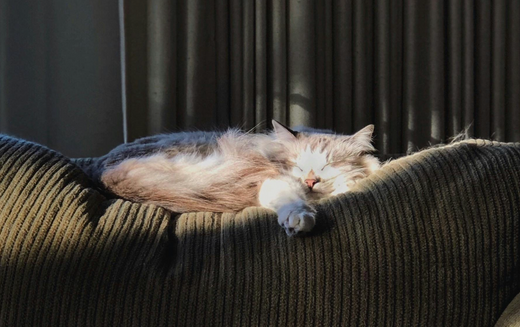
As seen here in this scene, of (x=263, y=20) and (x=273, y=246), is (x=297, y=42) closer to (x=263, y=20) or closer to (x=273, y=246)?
(x=263, y=20)

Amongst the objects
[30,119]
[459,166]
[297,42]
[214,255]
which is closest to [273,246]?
[214,255]

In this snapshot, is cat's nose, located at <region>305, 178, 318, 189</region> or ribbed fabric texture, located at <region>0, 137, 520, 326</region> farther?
cat's nose, located at <region>305, 178, 318, 189</region>

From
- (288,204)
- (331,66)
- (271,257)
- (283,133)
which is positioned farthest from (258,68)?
(271,257)

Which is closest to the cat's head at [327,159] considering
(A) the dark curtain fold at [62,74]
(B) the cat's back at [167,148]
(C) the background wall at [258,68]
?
(B) the cat's back at [167,148]

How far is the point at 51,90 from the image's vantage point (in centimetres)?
193

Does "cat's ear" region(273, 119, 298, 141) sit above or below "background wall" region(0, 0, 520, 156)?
below

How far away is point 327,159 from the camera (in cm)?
127

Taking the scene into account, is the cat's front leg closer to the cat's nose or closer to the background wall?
the cat's nose

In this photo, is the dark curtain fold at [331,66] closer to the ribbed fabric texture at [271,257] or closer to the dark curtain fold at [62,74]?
the dark curtain fold at [62,74]

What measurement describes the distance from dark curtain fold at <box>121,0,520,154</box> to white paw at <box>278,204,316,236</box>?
Result: 1019 millimetres

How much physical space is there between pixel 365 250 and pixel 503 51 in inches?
63.0

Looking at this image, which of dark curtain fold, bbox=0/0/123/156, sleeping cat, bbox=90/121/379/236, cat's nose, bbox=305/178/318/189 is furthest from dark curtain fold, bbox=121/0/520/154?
cat's nose, bbox=305/178/318/189

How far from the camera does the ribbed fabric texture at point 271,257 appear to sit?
0.84m

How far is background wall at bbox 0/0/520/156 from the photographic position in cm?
186
